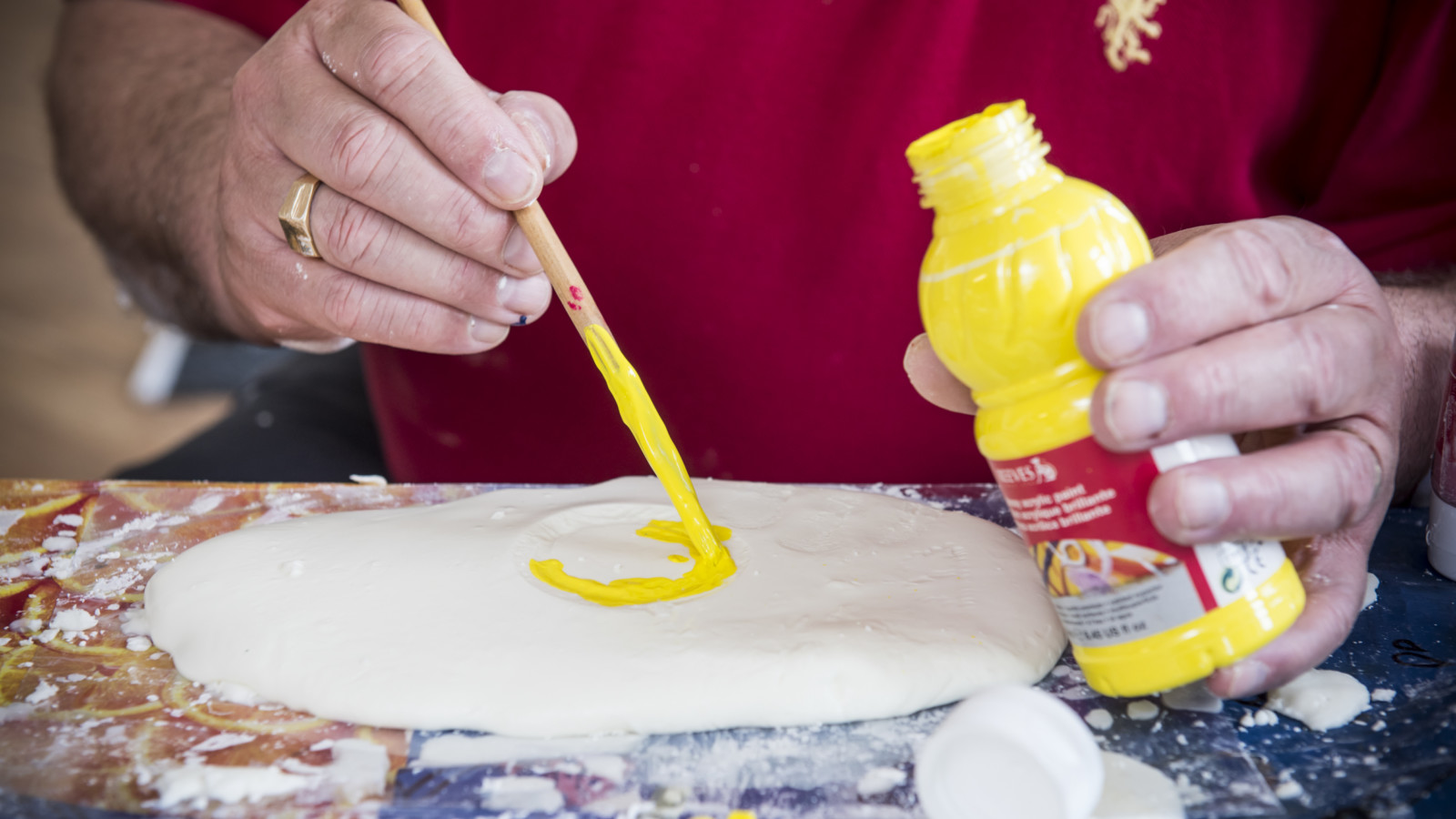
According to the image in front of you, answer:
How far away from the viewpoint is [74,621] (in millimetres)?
1035

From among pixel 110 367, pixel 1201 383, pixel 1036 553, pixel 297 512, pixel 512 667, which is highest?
pixel 1201 383

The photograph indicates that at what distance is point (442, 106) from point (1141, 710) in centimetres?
88

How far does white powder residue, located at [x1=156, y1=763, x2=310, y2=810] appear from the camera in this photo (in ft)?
2.56

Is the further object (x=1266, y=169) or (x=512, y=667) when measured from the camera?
(x=1266, y=169)

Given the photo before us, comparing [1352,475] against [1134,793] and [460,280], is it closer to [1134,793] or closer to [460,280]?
[1134,793]

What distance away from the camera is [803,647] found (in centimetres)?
91

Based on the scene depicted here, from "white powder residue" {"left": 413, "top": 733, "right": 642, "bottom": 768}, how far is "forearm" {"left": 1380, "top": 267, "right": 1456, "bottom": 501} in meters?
1.06

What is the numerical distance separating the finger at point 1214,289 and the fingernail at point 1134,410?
2 centimetres

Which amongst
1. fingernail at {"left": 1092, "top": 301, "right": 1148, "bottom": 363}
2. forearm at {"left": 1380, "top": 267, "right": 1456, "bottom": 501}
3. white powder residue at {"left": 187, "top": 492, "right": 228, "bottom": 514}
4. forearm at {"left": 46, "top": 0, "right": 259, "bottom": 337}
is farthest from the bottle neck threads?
forearm at {"left": 46, "top": 0, "right": 259, "bottom": 337}

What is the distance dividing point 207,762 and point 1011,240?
2.56 ft

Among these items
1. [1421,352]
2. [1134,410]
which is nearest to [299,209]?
[1134,410]

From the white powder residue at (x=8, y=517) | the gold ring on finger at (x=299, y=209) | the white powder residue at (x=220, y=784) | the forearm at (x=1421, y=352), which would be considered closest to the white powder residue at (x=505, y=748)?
the white powder residue at (x=220, y=784)

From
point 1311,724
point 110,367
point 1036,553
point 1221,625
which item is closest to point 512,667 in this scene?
point 1036,553

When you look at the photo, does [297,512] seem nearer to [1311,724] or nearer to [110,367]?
[1311,724]
